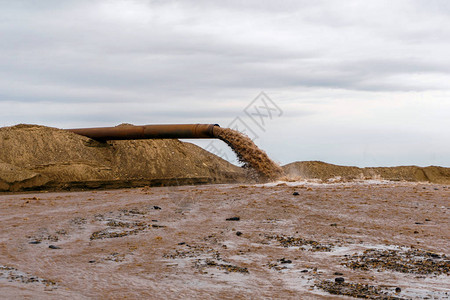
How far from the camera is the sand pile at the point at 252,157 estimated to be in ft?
55.7

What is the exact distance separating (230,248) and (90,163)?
14732 mm

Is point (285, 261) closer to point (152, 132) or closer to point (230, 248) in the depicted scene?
point (230, 248)

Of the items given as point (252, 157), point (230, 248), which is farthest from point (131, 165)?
point (230, 248)

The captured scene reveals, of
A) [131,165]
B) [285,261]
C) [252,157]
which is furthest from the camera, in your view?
[131,165]

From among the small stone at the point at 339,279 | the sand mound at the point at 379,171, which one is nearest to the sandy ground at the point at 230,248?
the small stone at the point at 339,279

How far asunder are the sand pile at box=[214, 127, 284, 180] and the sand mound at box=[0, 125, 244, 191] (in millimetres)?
5051

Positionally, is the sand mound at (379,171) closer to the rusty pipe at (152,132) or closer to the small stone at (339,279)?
the rusty pipe at (152,132)

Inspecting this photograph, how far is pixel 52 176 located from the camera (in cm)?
1822

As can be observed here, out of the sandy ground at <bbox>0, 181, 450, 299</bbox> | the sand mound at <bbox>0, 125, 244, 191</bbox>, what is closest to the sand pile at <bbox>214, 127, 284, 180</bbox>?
the sand mound at <bbox>0, 125, 244, 191</bbox>

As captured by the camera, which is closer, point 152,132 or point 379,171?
point 152,132

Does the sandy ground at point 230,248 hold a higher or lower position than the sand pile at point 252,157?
lower

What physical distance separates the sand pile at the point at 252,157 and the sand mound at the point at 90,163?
5051mm

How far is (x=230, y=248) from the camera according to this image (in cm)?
665

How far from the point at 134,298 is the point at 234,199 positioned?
6988 millimetres
